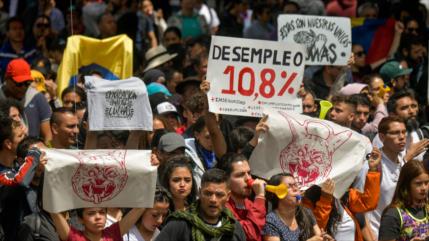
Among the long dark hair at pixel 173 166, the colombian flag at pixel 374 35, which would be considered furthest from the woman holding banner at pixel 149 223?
the colombian flag at pixel 374 35

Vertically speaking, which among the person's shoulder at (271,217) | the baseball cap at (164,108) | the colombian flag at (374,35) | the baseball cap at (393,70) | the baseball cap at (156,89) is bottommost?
the person's shoulder at (271,217)

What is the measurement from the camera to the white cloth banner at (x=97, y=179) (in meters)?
11.0

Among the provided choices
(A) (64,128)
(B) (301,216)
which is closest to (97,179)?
(B) (301,216)

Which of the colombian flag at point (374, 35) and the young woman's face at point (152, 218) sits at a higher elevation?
the colombian flag at point (374, 35)

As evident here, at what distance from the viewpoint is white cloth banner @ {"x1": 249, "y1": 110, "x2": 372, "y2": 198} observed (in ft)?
39.7

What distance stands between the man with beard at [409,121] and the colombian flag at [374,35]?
12.6 feet

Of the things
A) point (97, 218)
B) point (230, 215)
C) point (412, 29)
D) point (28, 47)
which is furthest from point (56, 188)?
point (412, 29)

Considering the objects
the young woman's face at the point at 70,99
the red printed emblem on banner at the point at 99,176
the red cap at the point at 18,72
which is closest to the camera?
the red printed emblem on banner at the point at 99,176

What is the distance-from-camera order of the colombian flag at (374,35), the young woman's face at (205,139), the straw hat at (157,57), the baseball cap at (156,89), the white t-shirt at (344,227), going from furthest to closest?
the colombian flag at (374,35), the straw hat at (157,57), the baseball cap at (156,89), the young woman's face at (205,139), the white t-shirt at (344,227)

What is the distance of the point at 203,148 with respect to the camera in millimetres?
12930

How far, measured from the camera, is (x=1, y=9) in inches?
821

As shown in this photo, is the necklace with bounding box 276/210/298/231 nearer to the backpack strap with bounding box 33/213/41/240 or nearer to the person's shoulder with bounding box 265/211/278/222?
the person's shoulder with bounding box 265/211/278/222

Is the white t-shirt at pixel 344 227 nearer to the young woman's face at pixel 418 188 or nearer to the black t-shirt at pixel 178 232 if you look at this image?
the young woman's face at pixel 418 188

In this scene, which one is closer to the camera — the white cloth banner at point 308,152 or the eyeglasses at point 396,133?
the white cloth banner at point 308,152
